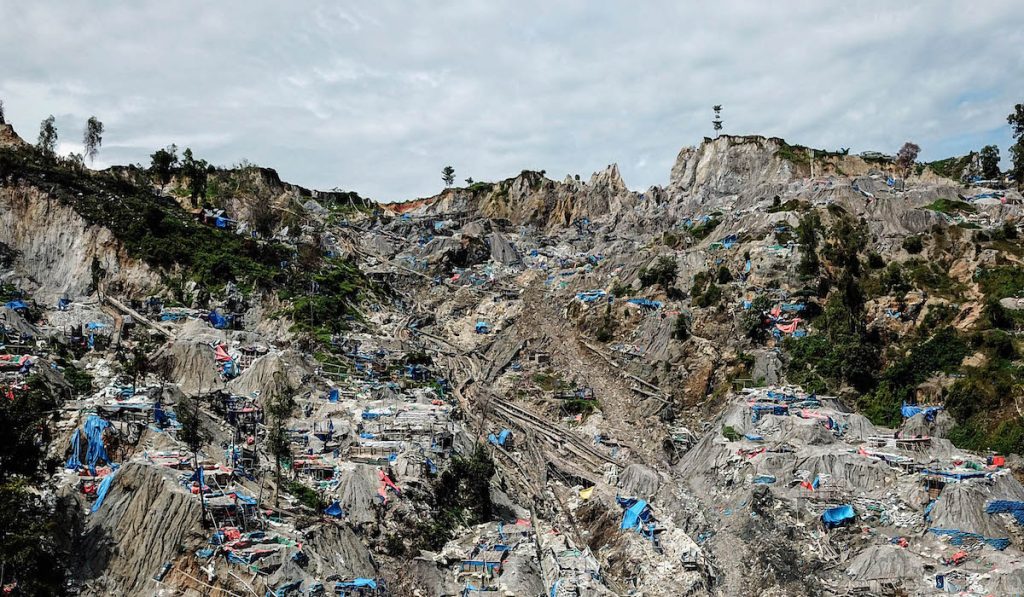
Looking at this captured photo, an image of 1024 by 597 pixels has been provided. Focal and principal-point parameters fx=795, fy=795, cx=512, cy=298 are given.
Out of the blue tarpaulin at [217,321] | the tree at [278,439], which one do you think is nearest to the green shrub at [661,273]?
the blue tarpaulin at [217,321]

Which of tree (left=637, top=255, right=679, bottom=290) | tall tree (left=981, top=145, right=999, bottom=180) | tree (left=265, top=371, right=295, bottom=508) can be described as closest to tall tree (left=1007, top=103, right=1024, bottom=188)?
tall tree (left=981, top=145, right=999, bottom=180)

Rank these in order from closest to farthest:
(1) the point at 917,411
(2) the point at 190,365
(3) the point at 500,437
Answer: (1) the point at 917,411, (2) the point at 190,365, (3) the point at 500,437

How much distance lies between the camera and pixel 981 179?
89438 millimetres

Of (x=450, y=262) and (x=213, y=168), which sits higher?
(x=213, y=168)

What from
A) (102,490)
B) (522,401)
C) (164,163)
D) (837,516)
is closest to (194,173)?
(164,163)

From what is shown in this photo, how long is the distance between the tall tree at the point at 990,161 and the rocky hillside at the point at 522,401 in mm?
A: 5932

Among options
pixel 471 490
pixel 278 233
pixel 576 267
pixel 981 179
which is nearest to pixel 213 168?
pixel 278 233

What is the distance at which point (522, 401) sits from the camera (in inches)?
2462

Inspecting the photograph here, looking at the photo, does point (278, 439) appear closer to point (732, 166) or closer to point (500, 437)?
point (500, 437)

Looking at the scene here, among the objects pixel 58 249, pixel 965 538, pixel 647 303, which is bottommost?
pixel 965 538

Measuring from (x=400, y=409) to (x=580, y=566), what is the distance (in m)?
17.0

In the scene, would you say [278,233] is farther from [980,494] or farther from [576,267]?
[980,494]

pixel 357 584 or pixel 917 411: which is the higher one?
pixel 917 411

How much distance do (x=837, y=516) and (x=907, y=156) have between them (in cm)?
7773
